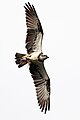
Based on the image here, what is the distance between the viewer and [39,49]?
28.3 m

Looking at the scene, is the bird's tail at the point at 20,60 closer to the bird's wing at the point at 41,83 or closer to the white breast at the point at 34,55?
the white breast at the point at 34,55

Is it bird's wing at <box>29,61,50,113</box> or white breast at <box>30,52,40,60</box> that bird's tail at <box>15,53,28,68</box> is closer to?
white breast at <box>30,52,40,60</box>

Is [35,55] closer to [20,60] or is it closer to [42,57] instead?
[42,57]

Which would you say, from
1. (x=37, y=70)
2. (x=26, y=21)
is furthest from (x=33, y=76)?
(x=26, y=21)

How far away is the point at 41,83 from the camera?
95.9 feet

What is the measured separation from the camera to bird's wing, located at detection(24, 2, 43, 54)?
28.1 meters

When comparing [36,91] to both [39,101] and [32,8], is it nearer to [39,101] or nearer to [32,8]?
[39,101]

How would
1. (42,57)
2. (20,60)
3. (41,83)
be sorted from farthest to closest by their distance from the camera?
(41,83), (42,57), (20,60)

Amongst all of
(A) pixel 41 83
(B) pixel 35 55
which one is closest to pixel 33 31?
(B) pixel 35 55

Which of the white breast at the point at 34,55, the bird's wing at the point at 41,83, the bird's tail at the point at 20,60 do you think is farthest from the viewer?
the bird's wing at the point at 41,83

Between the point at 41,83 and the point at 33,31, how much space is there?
89.9 inches

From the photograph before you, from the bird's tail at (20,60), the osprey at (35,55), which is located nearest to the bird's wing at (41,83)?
the osprey at (35,55)

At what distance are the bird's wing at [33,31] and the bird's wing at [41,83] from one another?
63cm

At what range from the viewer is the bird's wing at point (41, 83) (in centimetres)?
2860
